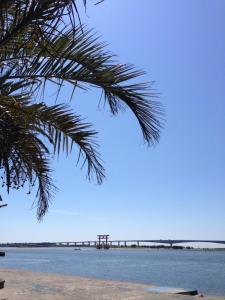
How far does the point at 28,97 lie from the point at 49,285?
20.4ft

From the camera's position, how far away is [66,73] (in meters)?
4.50

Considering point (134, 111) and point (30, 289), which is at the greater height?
point (134, 111)

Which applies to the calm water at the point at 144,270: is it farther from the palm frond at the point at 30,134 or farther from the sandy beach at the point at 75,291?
the palm frond at the point at 30,134

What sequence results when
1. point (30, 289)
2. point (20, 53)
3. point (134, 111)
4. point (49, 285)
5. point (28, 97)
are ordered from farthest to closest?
point (49, 285) < point (30, 289) < point (28, 97) < point (134, 111) < point (20, 53)

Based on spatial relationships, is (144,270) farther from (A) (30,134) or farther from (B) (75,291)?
(A) (30,134)

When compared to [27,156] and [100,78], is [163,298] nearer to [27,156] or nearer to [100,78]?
[27,156]

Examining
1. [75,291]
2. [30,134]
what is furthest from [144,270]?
[30,134]

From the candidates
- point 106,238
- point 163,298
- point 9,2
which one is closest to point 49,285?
point 163,298

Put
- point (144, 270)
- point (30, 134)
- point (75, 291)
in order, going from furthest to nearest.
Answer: point (144, 270) < point (75, 291) < point (30, 134)

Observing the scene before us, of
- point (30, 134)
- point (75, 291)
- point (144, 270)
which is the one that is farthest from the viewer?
point (144, 270)

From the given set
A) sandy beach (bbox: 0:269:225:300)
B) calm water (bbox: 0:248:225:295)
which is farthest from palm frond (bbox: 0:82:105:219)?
calm water (bbox: 0:248:225:295)

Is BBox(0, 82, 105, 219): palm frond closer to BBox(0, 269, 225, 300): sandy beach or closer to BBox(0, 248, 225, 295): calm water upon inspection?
BBox(0, 269, 225, 300): sandy beach

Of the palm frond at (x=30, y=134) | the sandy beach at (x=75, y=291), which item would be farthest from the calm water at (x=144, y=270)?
the palm frond at (x=30, y=134)

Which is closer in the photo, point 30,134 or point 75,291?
point 30,134
